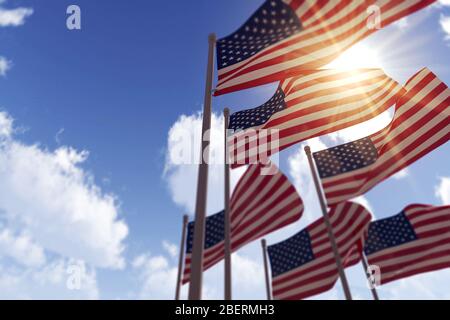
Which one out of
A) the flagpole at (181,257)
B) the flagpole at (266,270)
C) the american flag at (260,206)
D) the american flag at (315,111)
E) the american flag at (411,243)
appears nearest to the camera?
the american flag at (315,111)

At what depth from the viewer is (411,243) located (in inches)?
531

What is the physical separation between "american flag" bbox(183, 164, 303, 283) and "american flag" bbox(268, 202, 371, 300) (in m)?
2.80

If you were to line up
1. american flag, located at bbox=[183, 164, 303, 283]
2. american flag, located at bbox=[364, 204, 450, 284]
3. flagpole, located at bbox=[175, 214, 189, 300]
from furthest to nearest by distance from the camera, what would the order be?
american flag, located at bbox=[364, 204, 450, 284] → flagpole, located at bbox=[175, 214, 189, 300] → american flag, located at bbox=[183, 164, 303, 283]

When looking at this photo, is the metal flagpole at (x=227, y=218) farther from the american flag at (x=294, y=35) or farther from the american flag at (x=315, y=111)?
the american flag at (x=294, y=35)

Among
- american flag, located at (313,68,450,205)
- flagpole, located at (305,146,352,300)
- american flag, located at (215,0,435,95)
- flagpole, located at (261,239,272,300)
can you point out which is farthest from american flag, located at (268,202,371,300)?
american flag, located at (215,0,435,95)

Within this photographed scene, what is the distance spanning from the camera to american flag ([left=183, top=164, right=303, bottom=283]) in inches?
464

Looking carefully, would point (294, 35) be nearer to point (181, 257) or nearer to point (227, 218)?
point (227, 218)

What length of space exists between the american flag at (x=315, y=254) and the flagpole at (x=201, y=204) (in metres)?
9.15

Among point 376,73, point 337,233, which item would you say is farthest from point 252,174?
point 376,73

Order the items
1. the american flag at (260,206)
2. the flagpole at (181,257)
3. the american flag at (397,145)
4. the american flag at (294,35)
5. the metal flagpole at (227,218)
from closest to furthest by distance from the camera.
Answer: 1. the american flag at (294,35)
2. the metal flagpole at (227,218)
3. the american flag at (397,145)
4. the american flag at (260,206)
5. the flagpole at (181,257)

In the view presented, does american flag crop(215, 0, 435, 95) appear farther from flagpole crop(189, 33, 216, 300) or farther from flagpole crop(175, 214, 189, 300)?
flagpole crop(175, 214, 189, 300)

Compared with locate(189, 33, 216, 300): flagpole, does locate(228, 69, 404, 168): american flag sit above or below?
above

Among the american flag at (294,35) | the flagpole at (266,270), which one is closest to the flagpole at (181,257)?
the flagpole at (266,270)

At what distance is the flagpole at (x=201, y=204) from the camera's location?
4875 millimetres
